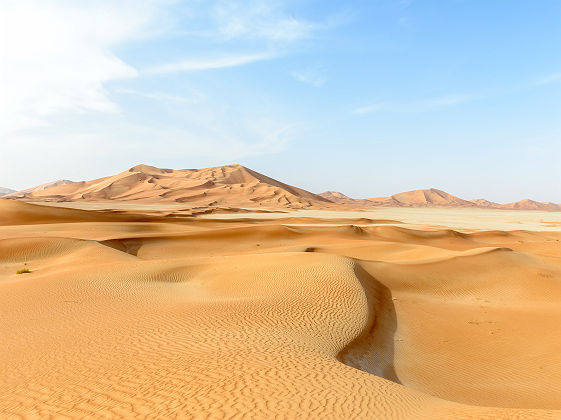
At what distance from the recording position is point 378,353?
285 inches

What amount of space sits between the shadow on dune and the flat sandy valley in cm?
4

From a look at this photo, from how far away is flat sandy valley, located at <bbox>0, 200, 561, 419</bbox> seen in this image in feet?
13.3

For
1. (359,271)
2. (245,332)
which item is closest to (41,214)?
(359,271)

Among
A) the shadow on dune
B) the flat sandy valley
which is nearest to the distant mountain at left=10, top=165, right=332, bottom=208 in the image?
the flat sandy valley

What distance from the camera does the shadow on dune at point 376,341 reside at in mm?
6352

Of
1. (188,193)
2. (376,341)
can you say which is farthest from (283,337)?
(188,193)

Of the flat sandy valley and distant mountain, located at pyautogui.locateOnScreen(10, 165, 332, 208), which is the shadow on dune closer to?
the flat sandy valley

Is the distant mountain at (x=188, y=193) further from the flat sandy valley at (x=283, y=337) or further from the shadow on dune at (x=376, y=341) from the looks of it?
the shadow on dune at (x=376, y=341)

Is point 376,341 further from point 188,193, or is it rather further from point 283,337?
point 188,193

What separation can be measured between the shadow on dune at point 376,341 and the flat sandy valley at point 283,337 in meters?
0.04

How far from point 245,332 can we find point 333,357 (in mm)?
1508

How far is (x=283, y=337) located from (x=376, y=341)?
2569 mm

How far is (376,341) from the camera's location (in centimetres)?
778

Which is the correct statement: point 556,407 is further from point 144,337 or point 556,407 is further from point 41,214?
point 41,214
